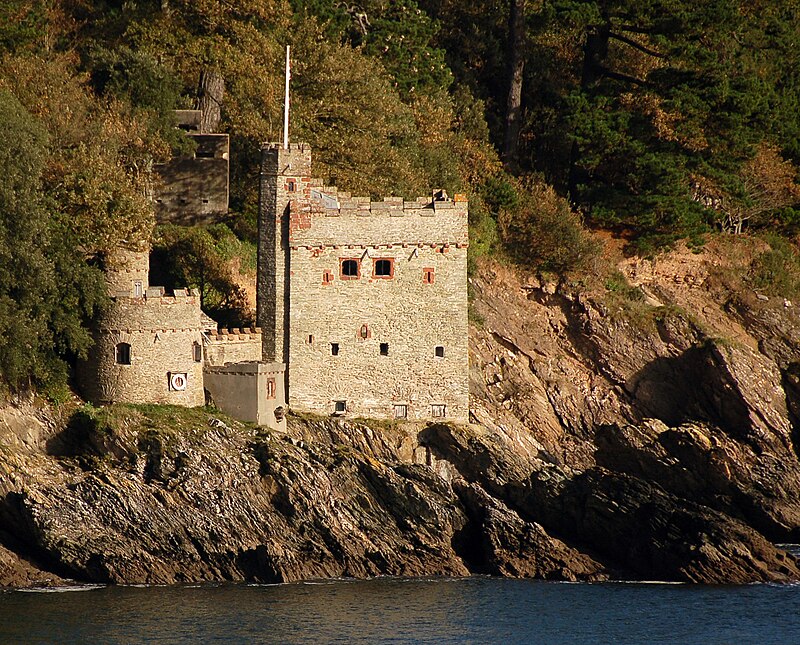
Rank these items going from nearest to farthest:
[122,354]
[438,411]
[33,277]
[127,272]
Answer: [33,277] → [122,354] → [127,272] → [438,411]

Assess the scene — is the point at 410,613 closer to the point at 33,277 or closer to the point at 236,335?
the point at 236,335

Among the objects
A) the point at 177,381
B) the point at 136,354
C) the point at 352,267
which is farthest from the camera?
the point at 352,267

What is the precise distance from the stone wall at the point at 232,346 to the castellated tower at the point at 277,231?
382 mm

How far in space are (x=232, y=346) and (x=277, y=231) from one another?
15.1ft

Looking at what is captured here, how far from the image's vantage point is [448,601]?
73.8 metres

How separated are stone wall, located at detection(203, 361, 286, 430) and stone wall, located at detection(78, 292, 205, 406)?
68.7 inches

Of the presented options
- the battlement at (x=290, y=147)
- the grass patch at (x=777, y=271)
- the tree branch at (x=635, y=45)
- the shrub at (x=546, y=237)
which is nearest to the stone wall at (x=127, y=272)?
the battlement at (x=290, y=147)

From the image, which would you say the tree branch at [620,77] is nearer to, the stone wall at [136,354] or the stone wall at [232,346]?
the stone wall at [232,346]

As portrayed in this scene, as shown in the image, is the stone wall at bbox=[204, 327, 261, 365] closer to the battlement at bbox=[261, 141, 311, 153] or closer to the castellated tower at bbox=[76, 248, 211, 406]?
the castellated tower at bbox=[76, 248, 211, 406]

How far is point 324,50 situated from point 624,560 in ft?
94.1

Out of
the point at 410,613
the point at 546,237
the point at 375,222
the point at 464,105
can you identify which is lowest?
the point at 410,613

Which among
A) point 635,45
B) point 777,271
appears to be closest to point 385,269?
point 635,45

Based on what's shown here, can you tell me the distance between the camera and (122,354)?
79500 millimetres

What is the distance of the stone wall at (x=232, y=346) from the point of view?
81312 mm
